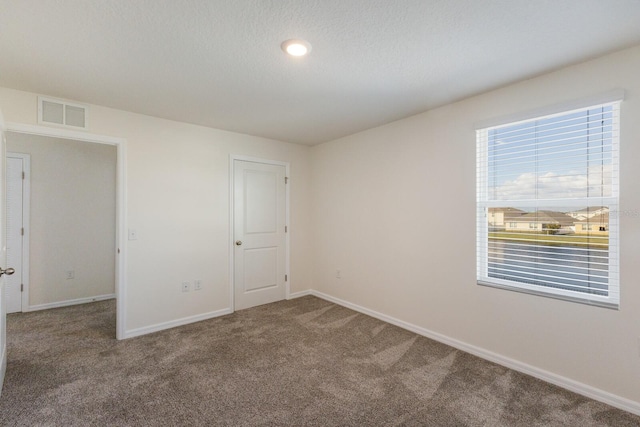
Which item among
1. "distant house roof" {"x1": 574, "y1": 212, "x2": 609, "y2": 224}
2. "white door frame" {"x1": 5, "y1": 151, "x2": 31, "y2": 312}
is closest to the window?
"distant house roof" {"x1": 574, "y1": 212, "x2": 609, "y2": 224}

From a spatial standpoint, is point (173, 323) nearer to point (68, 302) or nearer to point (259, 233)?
point (259, 233)

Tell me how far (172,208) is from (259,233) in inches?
47.1

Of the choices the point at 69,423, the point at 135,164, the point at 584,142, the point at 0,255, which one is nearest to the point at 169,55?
the point at 135,164

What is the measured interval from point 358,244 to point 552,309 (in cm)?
212

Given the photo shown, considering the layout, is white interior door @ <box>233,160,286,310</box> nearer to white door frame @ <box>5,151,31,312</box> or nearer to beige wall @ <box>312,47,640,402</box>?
beige wall @ <box>312,47,640,402</box>

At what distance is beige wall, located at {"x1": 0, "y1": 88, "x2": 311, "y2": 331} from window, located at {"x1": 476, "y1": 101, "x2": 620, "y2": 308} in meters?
2.95

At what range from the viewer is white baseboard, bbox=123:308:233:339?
3107mm

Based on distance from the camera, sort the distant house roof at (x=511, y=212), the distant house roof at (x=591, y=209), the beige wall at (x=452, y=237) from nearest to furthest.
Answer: the beige wall at (x=452, y=237)
the distant house roof at (x=591, y=209)
the distant house roof at (x=511, y=212)

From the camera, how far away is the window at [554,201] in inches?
80.7

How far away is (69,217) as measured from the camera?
161 inches

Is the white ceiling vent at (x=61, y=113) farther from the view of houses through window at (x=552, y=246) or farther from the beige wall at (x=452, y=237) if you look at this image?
the view of houses through window at (x=552, y=246)

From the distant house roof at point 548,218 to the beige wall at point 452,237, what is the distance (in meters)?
0.31

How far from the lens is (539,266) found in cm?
238

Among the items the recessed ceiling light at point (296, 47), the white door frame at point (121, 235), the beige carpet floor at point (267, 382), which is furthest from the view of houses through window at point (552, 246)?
the white door frame at point (121, 235)
